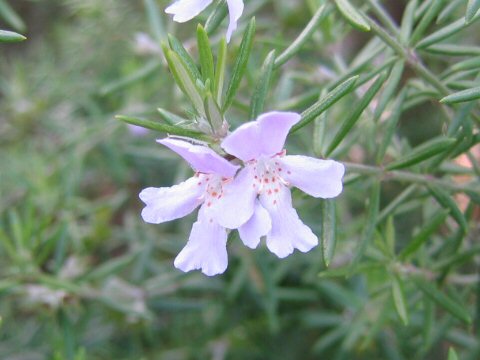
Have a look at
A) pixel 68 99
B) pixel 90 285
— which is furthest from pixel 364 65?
pixel 68 99

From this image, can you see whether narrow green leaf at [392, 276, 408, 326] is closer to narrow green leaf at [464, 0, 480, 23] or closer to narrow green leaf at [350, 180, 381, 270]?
narrow green leaf at [350, 180, 381, 270]

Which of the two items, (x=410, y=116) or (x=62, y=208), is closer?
(x=62, y=208)

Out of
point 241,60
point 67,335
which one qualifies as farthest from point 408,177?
point 67,335

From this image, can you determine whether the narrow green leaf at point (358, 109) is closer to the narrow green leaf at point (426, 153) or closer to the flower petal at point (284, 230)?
the narrow green leaf at point (426, 153)

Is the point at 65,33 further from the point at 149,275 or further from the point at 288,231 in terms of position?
the point at 288,231

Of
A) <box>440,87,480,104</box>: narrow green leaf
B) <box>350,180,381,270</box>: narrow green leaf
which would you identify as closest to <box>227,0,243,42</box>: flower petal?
<box>440,87,480,104</box>: narrow green leaf

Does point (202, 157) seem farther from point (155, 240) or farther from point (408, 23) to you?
point (155, 240)
